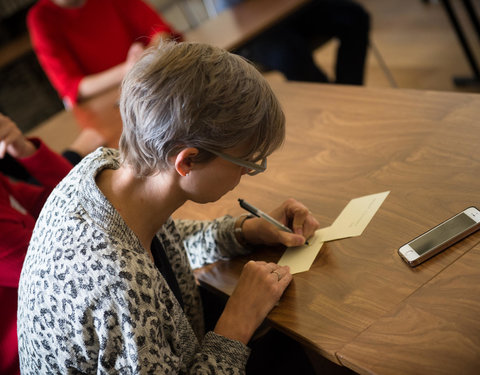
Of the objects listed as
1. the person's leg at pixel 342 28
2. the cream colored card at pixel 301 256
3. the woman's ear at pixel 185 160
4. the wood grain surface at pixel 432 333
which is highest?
the woman's ear at pixel 185 160

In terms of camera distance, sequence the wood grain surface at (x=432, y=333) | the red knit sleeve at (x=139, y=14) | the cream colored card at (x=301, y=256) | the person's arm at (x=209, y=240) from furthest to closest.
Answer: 1. the red knit sleeve at (x=139, y=14)
2. the person's arm at (x=209, y=240)
3. the cream colored card at (x=301, y=256)
4. the wood grain surface at (x=432, y=333)

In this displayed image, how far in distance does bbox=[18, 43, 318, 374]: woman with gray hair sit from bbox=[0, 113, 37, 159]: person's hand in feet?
2.43

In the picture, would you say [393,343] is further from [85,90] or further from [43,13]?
[43,13]

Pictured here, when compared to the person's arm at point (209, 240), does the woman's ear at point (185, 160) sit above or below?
above

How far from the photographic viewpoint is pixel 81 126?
7.70 ft

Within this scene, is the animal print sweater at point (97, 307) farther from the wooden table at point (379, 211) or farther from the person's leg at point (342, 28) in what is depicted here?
the person's leg at point (342, 28)

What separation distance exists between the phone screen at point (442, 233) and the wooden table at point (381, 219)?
2 centimetres

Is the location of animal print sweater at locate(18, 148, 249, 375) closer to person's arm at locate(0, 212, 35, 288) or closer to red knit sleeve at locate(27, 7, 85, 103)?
person's arm at locate(0, 212, 35, 288)

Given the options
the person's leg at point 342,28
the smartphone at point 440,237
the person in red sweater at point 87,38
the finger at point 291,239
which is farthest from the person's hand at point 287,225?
the person's leg at point 342,28

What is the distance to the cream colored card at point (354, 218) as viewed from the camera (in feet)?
3.76

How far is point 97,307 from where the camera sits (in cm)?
90

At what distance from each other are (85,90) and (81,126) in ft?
1.14

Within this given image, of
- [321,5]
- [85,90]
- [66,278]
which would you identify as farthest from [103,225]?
[321,5]

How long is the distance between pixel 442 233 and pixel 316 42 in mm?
2266
